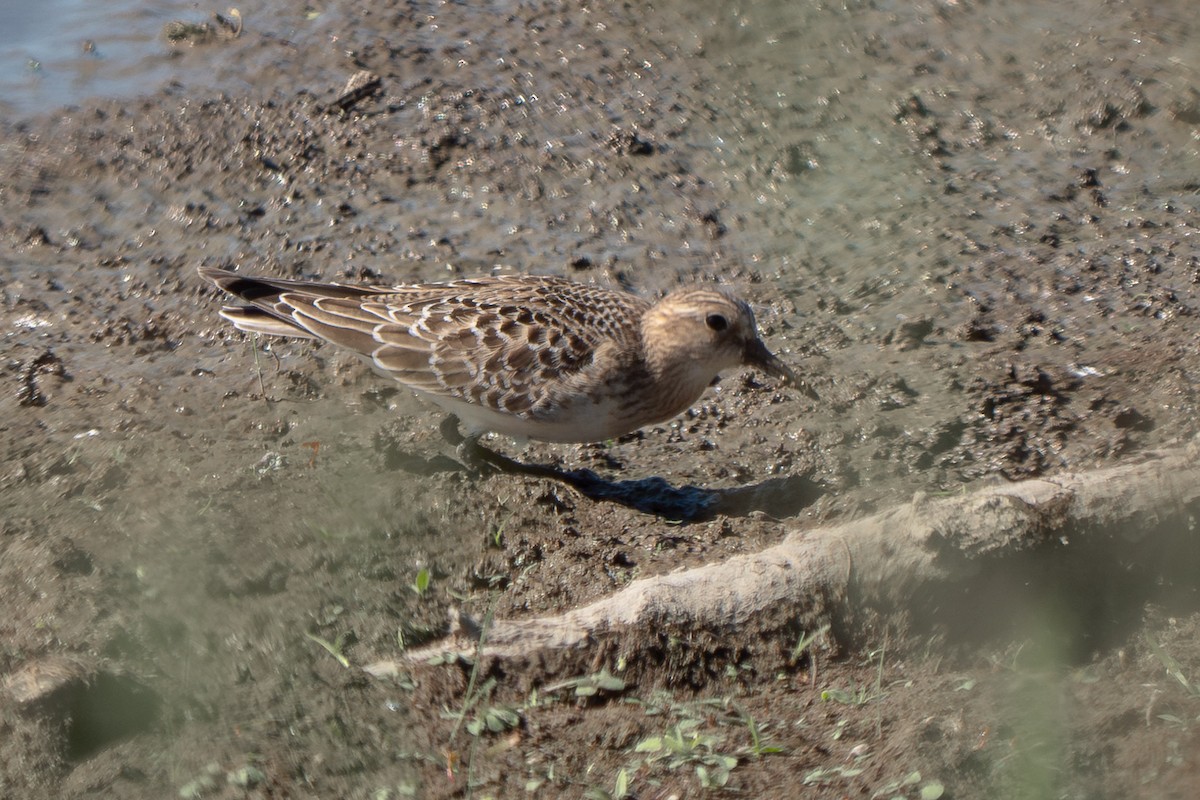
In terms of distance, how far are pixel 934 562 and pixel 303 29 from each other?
25.5 ft

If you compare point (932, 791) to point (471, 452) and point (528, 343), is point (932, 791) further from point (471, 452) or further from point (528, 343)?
point (471, 452)

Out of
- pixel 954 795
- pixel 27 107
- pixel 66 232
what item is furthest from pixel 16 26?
pixel 954 795

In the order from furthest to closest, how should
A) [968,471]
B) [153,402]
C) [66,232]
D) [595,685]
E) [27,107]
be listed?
1. [27,107]
2. [66,232]
3. [153,402]
4. [968,471]
5. [595,685]

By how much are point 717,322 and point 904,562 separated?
2011 mm

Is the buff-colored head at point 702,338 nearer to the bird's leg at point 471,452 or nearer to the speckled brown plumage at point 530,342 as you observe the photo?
the speckled brown plumage at point 530,342

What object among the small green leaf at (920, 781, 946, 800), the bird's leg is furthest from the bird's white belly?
the small green leaf at (920, 781, 946, 800)

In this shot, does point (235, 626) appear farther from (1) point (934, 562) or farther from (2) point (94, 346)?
(2) point (94, 346)

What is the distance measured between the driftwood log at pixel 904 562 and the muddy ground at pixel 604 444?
0.25 feet

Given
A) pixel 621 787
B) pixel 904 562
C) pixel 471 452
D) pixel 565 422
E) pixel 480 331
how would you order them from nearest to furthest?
1. pixel 621 787
2. pixel 904 562
3. pixel 565 422
4. pixel 480 331
5. pixel 471 452

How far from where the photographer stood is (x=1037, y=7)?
1043 cm

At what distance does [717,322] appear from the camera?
679cm

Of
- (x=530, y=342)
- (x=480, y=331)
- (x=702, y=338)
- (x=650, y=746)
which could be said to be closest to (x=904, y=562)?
(x=650, y=746)

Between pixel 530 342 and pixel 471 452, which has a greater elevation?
pixel 530 342

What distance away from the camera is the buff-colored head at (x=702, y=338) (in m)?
6.73
